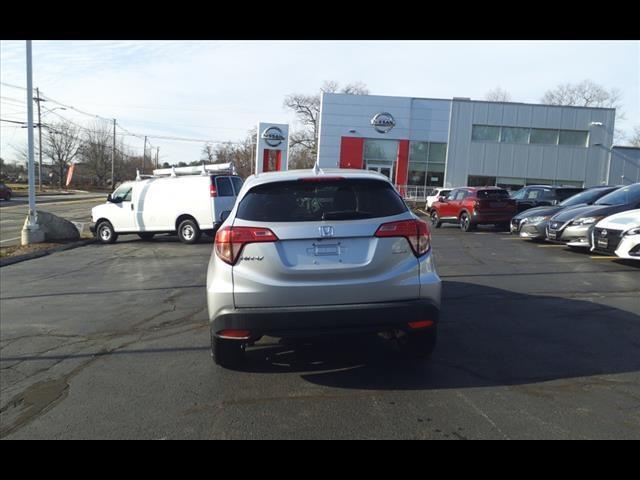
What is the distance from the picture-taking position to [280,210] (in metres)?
4.26

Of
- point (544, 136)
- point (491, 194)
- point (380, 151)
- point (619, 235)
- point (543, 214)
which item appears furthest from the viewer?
point (380, 151)

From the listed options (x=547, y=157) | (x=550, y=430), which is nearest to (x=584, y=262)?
(x=550, y=430)

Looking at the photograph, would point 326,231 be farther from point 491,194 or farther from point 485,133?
point 485,133

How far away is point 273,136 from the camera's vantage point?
30.0 m

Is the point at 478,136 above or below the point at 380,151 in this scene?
above

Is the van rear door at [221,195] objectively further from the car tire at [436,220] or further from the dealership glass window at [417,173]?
the dealership glass window at [417,173]

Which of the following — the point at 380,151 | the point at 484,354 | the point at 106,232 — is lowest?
the point at 106,232

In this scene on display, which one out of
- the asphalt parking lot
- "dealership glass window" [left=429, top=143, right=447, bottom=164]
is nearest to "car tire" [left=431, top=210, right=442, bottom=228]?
the asphalt parking lot

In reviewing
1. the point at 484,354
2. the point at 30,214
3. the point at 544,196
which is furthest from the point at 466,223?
the point at 30,214

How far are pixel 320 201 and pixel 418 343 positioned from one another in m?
1.59

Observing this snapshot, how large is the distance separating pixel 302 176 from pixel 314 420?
6.69 feet

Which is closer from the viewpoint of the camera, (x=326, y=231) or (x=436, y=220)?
(x=326, y=231)
